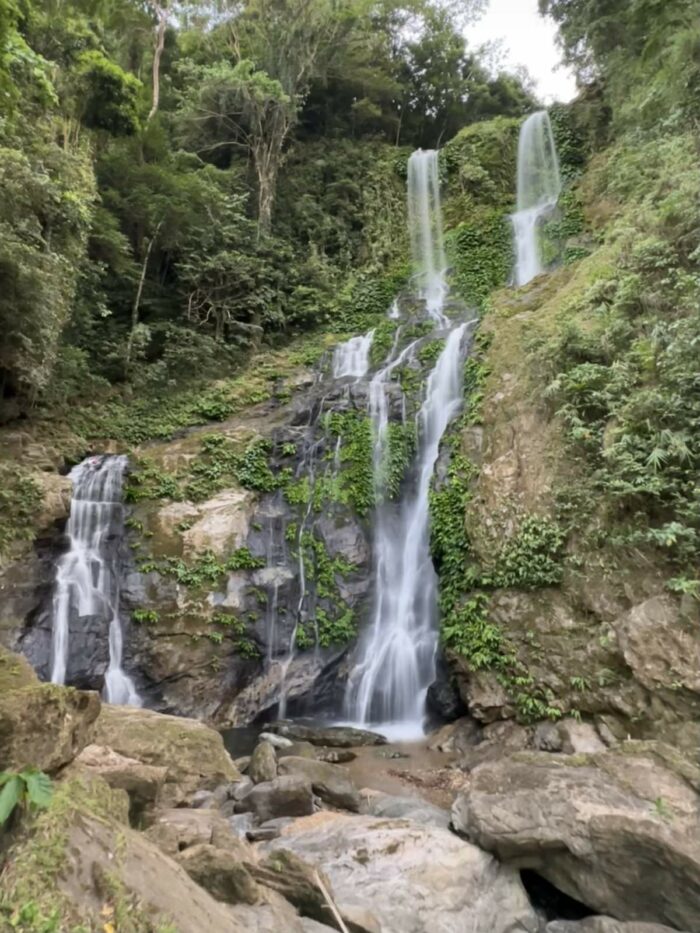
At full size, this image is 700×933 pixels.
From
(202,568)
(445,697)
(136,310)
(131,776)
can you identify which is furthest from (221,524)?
(136,310)

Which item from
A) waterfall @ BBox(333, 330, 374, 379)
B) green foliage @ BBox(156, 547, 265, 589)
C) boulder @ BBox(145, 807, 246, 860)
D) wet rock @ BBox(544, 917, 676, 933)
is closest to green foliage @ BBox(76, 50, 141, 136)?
waterfall @ BBox(333, 330, 374, 379)

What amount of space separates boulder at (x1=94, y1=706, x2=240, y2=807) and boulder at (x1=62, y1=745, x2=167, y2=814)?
713 millimetres

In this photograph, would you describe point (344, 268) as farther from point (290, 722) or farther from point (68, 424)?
point (290, 722)

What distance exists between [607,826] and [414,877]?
5.03ft

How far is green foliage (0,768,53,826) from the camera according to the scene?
2.47m

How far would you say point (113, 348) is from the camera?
1519cm

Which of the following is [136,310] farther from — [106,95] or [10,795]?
[10,795]

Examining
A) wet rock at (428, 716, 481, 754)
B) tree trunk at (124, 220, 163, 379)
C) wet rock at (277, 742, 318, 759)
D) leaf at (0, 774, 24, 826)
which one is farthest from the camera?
tree trunk at (124, 220, 163, 379)

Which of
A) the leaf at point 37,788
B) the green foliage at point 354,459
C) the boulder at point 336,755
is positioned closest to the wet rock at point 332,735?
the boulder at point 336,755

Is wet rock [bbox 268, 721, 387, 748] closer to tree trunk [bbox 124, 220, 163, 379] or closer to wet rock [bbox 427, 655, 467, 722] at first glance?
wet rock [bbox 427, 655, 467, 722]

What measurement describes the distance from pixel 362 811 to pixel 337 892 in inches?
66.2

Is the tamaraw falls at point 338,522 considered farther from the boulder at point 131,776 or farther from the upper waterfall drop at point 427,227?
the upper waterfall drop at point 427,227

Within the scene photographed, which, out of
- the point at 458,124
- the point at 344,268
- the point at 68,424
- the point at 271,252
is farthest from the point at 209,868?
the point at 458,124

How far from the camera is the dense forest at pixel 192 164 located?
11.1 meters
